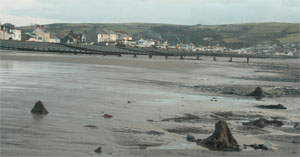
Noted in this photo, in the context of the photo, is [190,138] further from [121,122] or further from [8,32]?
[8,32]

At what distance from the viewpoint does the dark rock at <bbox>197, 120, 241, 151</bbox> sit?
1289cm

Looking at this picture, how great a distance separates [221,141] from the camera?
1301cm

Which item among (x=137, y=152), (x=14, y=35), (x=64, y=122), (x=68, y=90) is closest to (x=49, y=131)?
(x=64, y=122)

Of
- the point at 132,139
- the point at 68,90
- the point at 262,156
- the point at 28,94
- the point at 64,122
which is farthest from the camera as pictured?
the point at 68,90

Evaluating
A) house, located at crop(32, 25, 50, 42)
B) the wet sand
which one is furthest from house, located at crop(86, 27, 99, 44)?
the wet sand

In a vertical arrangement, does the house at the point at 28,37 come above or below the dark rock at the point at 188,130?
above

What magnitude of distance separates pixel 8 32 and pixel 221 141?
145m

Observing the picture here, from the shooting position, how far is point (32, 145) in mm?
11539

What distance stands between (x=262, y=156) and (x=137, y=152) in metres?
3.10

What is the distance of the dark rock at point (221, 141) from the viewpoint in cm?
1289

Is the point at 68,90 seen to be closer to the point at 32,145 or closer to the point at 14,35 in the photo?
the point at 32,145

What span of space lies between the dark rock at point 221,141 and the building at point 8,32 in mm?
138494

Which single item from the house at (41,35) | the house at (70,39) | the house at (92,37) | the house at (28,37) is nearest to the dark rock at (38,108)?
the house at (28,37)

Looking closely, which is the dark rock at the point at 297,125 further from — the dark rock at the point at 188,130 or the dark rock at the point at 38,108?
the dark rock at the point at 38,108
